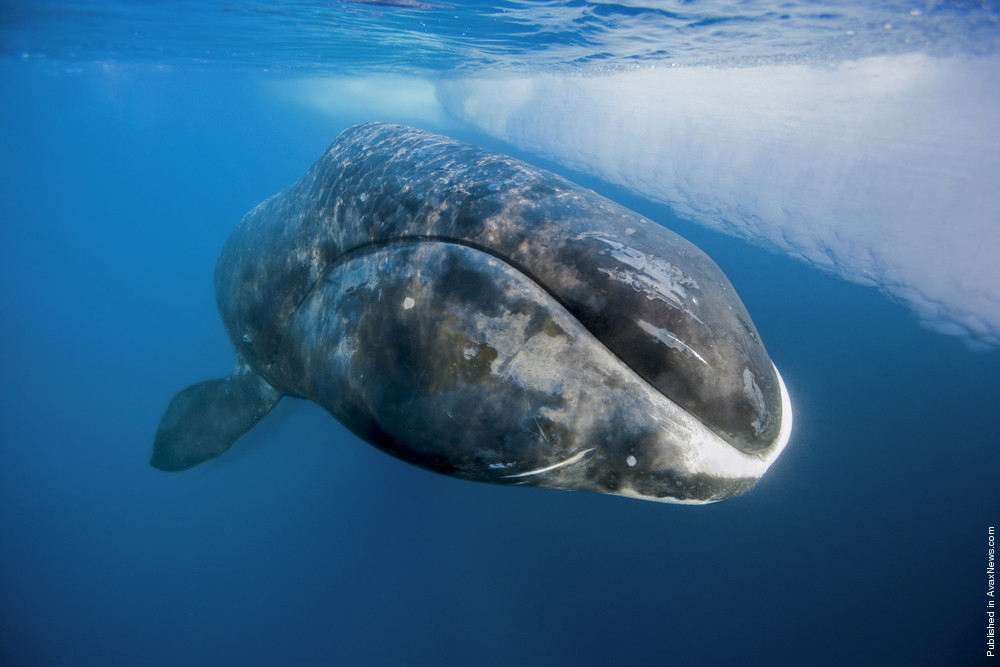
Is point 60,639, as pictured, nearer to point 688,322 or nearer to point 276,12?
point 688,322

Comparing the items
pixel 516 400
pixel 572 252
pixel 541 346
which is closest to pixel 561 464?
pixel 516 400

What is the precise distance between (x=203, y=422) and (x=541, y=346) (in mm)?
7510

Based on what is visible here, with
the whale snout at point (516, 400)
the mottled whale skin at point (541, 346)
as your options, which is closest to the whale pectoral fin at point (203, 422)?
the mottled whale skin at point (541, 346)

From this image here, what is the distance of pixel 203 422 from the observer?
7.23 metres

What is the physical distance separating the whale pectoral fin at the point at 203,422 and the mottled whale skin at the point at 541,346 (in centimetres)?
461

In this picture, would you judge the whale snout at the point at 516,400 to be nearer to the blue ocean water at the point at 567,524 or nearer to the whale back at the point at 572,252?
the whale back at the point at 572,252

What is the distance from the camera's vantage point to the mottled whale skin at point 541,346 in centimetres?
207

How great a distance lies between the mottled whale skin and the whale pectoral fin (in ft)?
15.1

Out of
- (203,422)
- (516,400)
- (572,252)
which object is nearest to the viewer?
(516,400)

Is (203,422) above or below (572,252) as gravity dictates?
below

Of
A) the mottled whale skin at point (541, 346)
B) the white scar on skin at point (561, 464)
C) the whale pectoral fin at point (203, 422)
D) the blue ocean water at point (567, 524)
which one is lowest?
the blue ocean water at point (567, 524)

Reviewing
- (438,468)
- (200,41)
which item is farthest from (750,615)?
(200,41)

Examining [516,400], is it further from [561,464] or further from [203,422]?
[203,422]

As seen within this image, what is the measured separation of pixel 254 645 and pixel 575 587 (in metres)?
7.82
